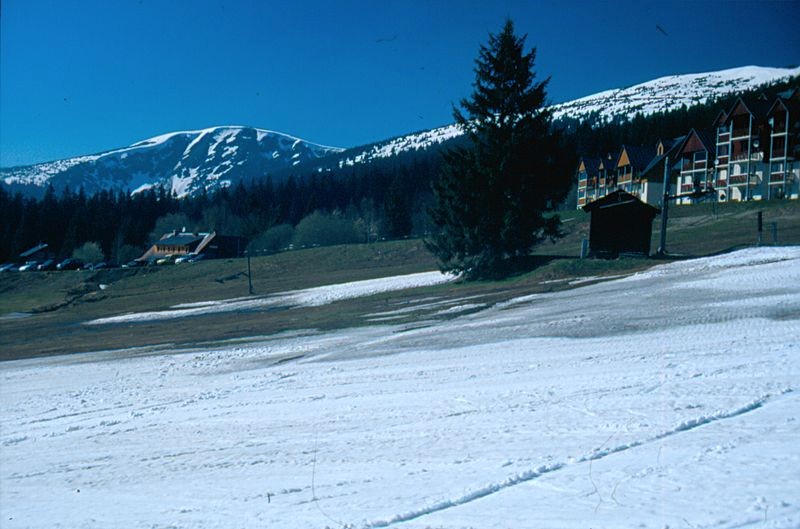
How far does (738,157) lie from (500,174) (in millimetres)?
48325

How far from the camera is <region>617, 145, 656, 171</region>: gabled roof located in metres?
89.8

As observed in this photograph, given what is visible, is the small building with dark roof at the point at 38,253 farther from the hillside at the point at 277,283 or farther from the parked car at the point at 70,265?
the hillside at the point at 277,283

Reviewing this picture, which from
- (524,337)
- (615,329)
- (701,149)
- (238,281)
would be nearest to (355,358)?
(524,337)

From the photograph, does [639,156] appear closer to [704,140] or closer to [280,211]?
[704,140]

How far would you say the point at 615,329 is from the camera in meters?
15.6

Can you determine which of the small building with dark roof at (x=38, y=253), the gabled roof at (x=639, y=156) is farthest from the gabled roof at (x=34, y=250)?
the gabled roof at (x=639, y=156)

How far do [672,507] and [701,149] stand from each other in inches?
3240

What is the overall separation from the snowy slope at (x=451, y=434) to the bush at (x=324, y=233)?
88571mm

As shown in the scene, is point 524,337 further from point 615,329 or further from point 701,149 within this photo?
point 701,149

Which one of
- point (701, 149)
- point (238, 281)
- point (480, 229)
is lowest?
point (238, 281)

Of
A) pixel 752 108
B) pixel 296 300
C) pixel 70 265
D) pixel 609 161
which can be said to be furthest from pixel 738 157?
pixel 70 265

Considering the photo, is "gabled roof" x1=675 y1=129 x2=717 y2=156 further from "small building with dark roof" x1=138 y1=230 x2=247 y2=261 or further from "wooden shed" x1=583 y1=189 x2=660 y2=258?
"small building with dark roof" x1=138 y1=230 x2=247 y2=261

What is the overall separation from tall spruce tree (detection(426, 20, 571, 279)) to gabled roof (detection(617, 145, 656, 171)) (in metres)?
57.5

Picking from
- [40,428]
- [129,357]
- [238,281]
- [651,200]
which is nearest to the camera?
[40,428]
